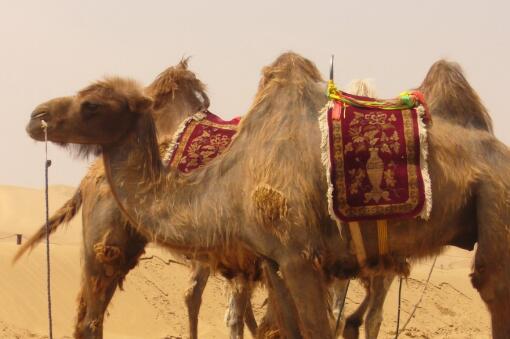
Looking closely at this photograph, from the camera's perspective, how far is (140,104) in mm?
5828

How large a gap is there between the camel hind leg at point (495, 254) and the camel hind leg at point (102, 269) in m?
2.98

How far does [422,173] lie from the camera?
540cm

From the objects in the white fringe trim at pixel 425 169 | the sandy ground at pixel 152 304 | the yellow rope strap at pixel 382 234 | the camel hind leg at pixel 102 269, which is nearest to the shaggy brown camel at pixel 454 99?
the white fringe trim at pixel 425 169

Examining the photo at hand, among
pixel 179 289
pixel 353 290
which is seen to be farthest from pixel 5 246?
pixel 353 290

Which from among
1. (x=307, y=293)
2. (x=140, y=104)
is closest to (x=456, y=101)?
(x=307, y=293)

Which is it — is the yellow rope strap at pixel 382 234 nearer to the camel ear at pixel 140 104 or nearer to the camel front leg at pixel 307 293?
the camel front leg at pixel 307 293

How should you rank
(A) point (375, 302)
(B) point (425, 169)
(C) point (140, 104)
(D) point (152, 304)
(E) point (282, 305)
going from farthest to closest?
(D) point (152, 304) → (A) point (375, 302) → (C) point (140, 104) → (E) point (282, 305) → (B) point (425, 169)

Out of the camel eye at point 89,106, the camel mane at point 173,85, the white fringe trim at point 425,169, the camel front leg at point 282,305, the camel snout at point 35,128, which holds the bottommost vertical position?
the camel front leg at point 282,305

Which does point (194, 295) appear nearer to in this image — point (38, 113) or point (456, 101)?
point (38, 113)

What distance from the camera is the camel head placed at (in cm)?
576

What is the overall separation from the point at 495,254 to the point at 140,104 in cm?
237

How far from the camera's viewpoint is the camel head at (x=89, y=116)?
5762 mm

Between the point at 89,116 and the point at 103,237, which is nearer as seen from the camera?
the point at 89,116

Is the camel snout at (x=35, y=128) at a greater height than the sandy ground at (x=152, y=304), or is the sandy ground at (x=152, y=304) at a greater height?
the camel snout at (x=35, y=128)
